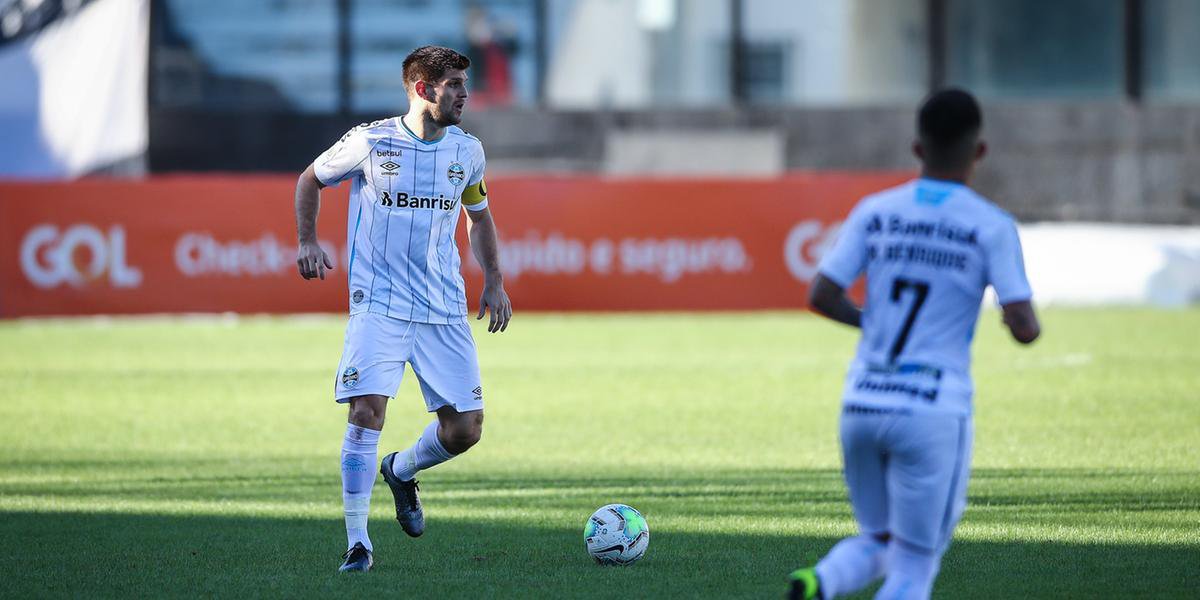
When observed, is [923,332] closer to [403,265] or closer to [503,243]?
[403,265]

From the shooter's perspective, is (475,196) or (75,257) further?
(75,257)

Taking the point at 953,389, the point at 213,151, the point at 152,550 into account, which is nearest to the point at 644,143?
the point at 213,151

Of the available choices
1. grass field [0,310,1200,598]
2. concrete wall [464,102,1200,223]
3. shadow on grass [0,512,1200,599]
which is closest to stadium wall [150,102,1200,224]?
concrete wall [464,102,1200,223]

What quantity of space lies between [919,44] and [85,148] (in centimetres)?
1373

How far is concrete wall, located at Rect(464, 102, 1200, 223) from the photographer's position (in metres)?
27.6

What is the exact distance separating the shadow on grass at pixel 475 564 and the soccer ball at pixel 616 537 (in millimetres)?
60

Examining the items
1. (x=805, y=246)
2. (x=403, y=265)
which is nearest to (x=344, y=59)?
(x=805, y=246)

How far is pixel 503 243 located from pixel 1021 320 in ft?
51.8

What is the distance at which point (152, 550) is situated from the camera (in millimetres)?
7148

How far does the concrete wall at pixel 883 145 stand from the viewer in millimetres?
27625

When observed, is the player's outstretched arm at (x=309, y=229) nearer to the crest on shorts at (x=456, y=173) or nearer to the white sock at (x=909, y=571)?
the crest on shorts at (x=456, y=173)

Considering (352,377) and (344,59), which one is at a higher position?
(344,59)

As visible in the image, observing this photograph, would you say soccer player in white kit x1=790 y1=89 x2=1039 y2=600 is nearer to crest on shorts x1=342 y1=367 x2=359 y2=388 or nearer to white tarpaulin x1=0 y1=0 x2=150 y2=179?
crest on shorts x1=342 y1=367 x2=359 y2=388

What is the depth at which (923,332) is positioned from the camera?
4.67 meters
